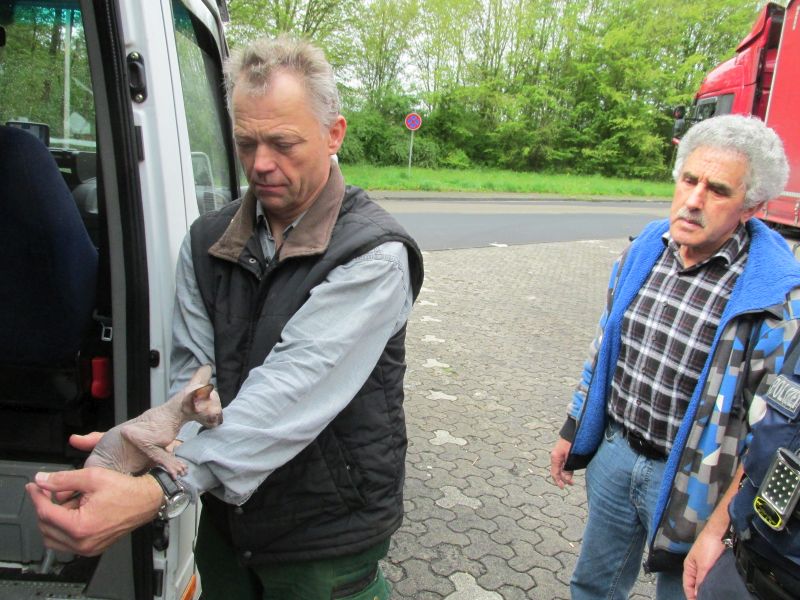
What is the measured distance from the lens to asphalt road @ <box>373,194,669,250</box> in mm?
12586

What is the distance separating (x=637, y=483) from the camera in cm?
194

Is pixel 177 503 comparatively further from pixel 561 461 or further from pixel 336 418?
pixel 561 461

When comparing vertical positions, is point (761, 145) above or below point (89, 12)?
below

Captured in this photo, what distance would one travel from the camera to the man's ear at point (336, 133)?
147 centimetres

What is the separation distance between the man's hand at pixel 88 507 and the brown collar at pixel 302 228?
0.55 m

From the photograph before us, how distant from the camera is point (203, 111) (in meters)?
2.38

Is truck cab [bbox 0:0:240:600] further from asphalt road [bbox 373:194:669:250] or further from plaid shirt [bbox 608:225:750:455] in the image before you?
asphalt road [bbox 373:194:669:250]

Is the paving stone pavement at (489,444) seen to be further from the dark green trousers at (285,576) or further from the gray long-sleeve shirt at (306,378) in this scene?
the gray long-sleeve shirt at (306,378)

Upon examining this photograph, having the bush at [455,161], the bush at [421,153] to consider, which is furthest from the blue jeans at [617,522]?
the bush at [455,161]

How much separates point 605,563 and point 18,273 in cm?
223

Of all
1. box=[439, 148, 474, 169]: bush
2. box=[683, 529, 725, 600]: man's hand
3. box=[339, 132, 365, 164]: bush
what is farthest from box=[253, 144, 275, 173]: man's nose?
box=[439, 148, 474, 169]: bush

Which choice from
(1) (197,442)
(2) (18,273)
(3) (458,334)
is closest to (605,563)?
(1) (197,442)

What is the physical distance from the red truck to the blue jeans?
5492mm

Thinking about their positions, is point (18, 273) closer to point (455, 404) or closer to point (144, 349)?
point (144, 349)
